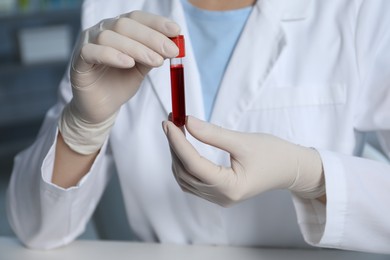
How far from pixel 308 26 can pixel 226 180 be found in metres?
0.39

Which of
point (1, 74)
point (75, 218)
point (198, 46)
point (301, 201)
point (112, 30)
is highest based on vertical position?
point (112, 30)

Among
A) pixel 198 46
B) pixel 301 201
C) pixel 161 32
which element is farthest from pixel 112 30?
pixel 301 201

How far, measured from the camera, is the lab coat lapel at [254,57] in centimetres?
103

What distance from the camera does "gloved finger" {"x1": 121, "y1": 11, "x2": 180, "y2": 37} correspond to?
0.80 m

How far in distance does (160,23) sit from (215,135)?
183mm

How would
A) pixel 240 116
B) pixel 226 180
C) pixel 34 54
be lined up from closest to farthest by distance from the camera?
pixel 226 180 → pixel 240 116 → pixel 34 54

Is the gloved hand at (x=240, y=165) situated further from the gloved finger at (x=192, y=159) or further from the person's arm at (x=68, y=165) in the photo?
the person's arm at (x=68, y=165)

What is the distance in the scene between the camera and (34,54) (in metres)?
3.09

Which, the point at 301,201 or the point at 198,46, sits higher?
the point at 198,46

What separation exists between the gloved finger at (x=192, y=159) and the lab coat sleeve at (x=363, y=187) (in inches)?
7.2

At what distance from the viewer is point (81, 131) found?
38.6 inches

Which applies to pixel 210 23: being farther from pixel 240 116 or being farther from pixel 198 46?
pixel 240 116

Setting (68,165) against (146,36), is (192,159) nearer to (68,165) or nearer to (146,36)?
(146,36)

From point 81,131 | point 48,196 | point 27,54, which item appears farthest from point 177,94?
point 27,54
